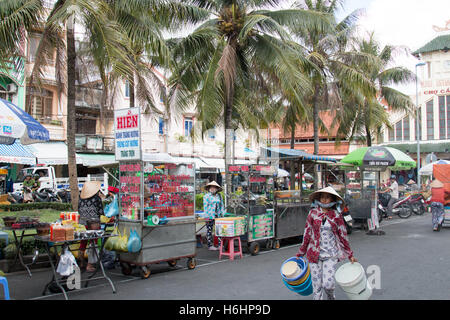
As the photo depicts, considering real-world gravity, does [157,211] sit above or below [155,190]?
below

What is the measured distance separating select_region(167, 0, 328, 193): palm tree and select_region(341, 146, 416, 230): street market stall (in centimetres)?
327

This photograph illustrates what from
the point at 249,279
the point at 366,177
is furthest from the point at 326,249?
the point at 366,177

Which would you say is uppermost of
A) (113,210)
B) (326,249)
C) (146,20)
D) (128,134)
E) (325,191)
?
(146,20)

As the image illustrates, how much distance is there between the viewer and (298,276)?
17.6 feet

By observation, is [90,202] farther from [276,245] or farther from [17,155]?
[17,155]

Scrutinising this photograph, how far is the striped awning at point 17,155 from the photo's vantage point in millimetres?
20234

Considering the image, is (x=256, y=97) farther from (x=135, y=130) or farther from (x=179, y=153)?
(x=179, y=153)

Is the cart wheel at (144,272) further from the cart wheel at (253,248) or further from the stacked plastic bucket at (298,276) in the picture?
the stacked plastic bucket at (298,276)

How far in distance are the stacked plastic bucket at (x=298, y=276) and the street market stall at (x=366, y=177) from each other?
9.78 meters

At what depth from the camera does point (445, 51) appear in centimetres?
3756

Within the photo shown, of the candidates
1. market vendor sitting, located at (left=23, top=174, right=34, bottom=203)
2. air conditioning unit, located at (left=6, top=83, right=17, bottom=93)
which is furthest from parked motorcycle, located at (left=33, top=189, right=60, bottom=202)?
air conditioning unit, located at (left=6, top=83, right=17, bottom=93)

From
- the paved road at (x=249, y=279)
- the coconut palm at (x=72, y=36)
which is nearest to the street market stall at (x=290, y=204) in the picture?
the paved road at (x=249, y=279)

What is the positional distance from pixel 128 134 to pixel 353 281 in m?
4.77

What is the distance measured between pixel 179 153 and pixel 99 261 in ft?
75.7
